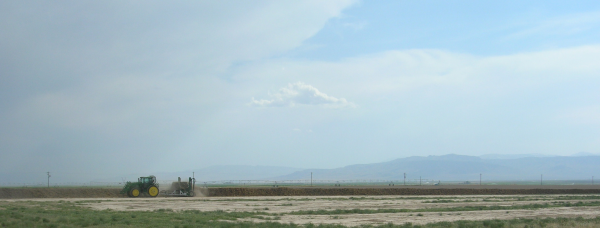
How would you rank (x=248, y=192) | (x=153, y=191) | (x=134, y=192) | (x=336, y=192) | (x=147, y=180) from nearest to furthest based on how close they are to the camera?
(x=153, y=191) < (x=134, y=192) < (x=147, y=180) < (x=248, y=192) < (x=336, y=192)

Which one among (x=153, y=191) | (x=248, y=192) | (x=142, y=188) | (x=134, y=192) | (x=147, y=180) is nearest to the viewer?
(x=153, y=191)

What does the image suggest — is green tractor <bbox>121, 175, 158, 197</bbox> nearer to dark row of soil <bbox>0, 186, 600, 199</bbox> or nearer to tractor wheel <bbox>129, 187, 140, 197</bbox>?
tractor wheel <bbox>129, 187, 140, 197</bbox>

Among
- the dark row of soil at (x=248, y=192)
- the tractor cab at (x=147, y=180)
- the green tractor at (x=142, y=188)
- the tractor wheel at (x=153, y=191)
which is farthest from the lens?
the dark row of soil at (x=248, y=192)

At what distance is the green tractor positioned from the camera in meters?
57.2

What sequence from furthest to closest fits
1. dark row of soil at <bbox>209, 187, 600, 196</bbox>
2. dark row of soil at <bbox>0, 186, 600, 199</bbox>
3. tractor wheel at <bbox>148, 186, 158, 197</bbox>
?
dark row of soil at <bbox>209, 187, 600, 196</bbox>
dark row of soil at <bbox>0, 186, 600, 199</bbox>
tractor wheel at <bbox>148, 186, 158, 197</bbox>

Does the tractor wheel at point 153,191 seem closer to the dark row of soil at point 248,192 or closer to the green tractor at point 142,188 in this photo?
the green tractor at point 142,188

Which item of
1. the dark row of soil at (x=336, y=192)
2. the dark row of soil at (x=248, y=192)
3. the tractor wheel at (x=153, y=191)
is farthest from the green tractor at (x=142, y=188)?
the dark row of soil at (x=336, y=192)

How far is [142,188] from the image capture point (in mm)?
58031

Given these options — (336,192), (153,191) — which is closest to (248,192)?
(336,192)

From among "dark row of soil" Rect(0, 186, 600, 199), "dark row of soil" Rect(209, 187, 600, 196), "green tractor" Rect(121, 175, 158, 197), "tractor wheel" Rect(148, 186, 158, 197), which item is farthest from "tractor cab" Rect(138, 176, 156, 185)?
"dark row of soil" Rect(209, 187, 600, 196)

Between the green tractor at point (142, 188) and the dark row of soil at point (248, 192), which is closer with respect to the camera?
the green tractor at point (142, 188)

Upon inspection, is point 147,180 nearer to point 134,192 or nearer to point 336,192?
point 134,192

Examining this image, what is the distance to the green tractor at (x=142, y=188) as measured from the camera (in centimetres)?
5719

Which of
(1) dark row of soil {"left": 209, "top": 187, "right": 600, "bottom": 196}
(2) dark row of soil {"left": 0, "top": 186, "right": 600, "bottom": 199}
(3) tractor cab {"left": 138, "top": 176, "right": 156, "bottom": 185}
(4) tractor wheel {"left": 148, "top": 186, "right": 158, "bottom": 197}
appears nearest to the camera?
(4) tractor wheel {"left": 148, "top": 186, "right": 158, "bottom": 197}
